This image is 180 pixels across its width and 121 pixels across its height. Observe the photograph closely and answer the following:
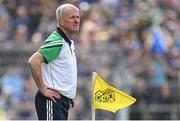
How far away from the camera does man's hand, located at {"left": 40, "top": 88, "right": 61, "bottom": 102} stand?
853cm

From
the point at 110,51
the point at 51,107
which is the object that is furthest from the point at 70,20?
the point at 110,51

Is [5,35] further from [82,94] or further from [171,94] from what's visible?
[171,94]

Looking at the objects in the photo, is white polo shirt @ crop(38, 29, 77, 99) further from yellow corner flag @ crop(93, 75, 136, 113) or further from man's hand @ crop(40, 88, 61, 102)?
yellow corner flag @ crop(93, 75, 136, 113)

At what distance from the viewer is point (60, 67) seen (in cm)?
866

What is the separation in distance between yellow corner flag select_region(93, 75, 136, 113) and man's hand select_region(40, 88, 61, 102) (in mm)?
589

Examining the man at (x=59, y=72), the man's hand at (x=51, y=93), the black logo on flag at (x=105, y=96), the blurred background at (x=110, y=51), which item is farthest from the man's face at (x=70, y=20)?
the blurred background at (x=110, y=51)

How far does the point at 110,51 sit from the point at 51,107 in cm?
683

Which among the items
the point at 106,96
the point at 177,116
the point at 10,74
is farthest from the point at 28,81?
the point at 106,96

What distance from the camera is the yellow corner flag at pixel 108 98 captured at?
29.8 feet

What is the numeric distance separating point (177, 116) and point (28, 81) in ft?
10.3

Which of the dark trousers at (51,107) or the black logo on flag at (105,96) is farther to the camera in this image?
the black logo on flag at (105,96)

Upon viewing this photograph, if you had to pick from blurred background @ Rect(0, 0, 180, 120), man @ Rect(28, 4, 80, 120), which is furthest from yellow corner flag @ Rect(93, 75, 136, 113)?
blurred background @ Rect(0, 0, 180, 120)

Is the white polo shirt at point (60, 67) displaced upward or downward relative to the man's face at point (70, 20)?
downward

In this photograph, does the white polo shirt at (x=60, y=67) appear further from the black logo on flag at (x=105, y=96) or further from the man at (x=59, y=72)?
the black logo on flag at (x=105, y=96)
